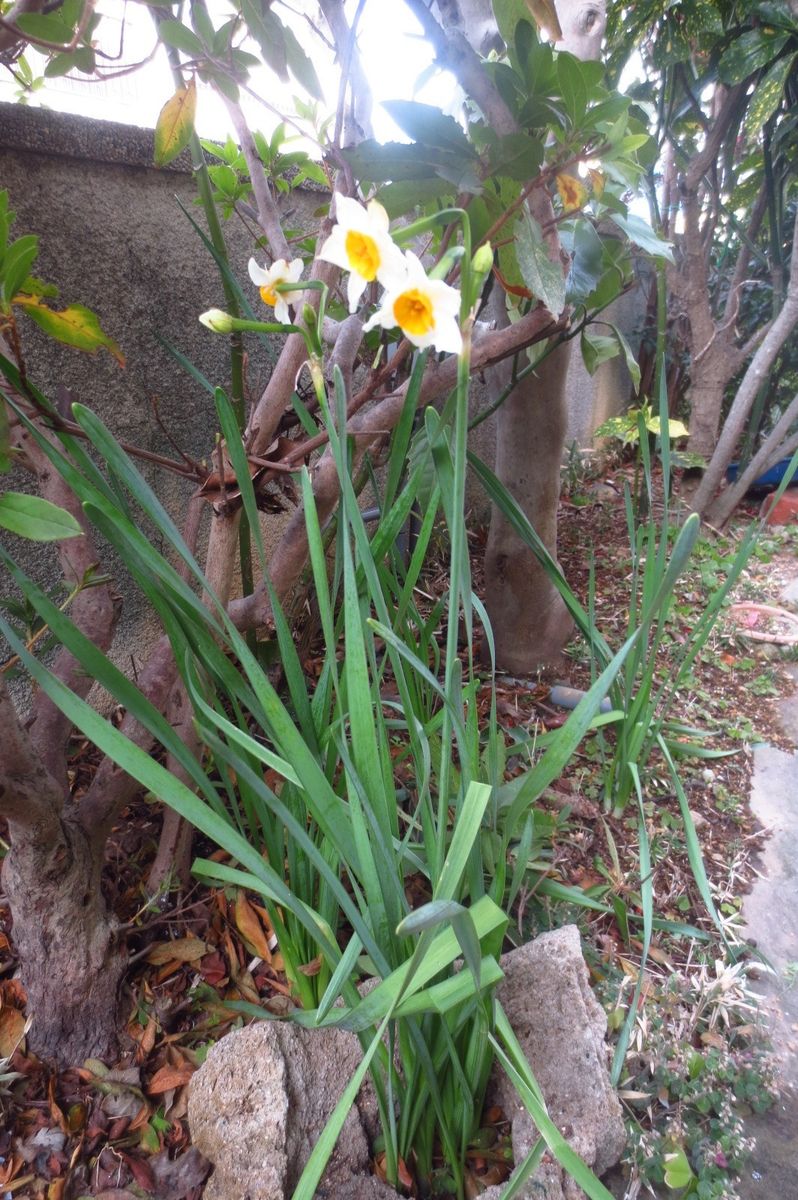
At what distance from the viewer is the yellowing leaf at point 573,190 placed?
775mm

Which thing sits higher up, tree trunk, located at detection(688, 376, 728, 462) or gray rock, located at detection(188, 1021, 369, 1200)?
tree trunk, located at detection(688, 376, 728, 462)

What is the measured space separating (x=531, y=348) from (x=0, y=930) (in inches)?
46.0

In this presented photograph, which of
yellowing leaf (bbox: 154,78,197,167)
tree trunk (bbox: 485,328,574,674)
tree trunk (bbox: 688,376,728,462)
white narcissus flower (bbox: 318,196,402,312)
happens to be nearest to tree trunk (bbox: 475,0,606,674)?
tree trunk (bbox: 485,328,574,674)

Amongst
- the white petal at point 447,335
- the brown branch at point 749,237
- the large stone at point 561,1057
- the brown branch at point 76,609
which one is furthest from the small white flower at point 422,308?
the brown branch at point 749,237

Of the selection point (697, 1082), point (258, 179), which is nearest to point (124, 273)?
point (258, 179)

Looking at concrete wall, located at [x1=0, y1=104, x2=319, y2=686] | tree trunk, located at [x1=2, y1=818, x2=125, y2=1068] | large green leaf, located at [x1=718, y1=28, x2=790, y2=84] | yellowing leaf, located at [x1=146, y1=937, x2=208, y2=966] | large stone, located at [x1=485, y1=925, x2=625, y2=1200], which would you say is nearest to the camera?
large stone, located at [x1=485, y1=925, x2=625, y2=1200]

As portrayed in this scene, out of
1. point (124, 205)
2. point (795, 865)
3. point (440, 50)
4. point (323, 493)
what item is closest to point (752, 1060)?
point (795, 865)

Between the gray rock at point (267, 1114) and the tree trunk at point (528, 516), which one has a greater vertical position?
the tree trunk at point (528, 516)

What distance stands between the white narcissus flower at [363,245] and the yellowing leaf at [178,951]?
835 mm

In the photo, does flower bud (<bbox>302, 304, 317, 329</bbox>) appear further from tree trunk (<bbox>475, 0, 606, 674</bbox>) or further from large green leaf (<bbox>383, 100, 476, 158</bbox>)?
tree trunk (<bbox>475, 0, 606, 674</bbox>)

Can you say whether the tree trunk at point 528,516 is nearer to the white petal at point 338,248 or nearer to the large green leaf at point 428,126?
the large green leaf at point 428,126

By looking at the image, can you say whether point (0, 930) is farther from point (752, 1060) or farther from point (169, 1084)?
point (752, 1060)

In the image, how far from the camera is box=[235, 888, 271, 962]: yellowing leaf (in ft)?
3.01

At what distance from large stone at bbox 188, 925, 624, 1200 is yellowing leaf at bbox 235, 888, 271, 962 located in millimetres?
190
